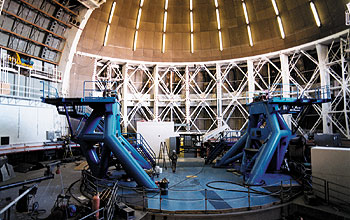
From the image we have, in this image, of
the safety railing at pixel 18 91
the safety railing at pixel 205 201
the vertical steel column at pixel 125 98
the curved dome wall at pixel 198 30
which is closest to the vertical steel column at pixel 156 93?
the curved dome wall at pixel 198 30

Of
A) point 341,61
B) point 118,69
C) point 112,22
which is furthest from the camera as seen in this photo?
point 118,69

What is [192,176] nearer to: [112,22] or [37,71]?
[37,71]

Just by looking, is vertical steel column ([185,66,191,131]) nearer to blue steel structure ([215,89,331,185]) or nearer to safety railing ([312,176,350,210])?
blue steel structure ([215,89,331,185])

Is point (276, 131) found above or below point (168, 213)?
above

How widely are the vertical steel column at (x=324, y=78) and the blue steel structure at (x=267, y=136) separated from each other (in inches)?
280

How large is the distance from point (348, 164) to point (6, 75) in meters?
23.6

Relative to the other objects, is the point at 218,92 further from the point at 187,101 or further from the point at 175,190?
the point at 175,190

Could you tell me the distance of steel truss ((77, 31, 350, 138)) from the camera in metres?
25.1

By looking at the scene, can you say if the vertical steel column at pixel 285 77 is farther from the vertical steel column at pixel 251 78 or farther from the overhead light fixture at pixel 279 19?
the vertical steel column at pixel 251 78

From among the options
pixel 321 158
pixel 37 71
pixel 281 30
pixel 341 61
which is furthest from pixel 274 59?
pixel 37 71

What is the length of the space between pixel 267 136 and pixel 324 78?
42.2 feet

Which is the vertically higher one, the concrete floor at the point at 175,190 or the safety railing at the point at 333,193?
the safety railing at the point at 333,193

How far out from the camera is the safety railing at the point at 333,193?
29.8 ft

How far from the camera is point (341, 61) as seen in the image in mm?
20047
